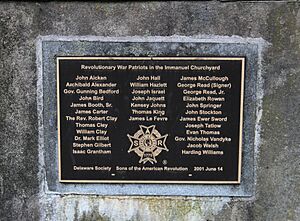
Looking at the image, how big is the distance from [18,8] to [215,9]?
4.30 ft

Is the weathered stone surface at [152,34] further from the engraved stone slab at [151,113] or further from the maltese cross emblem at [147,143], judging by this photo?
the maltese cross emblem at [147,143]

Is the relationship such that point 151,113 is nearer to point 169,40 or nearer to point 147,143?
point 147,143

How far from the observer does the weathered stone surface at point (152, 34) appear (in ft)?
10.2

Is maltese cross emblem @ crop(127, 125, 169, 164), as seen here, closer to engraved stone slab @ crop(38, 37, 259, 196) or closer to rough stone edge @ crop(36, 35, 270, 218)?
engraved stone slab @ crop(38, 37, 259, 196)

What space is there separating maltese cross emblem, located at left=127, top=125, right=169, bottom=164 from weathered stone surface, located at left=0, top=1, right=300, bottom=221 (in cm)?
33

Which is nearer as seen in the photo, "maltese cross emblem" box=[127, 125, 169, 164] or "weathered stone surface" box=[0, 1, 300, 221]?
"weathered stone surface" box=[0, 1, 300, 221]

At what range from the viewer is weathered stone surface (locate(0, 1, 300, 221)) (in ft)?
10.2

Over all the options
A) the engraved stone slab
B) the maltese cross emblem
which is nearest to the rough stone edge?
the engraved stone slab

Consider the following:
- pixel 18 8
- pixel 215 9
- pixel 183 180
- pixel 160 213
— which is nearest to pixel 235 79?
pixel 215 9

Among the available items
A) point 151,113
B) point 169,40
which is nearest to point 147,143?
point 151,113

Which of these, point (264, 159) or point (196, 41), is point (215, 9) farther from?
point (264, 159)

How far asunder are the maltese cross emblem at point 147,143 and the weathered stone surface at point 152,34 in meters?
0.33

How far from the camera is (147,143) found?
3211 mm

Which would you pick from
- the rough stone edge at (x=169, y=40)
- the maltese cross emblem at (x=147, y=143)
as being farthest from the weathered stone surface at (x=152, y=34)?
the maltese cross emblem at (x=147, y=143)
